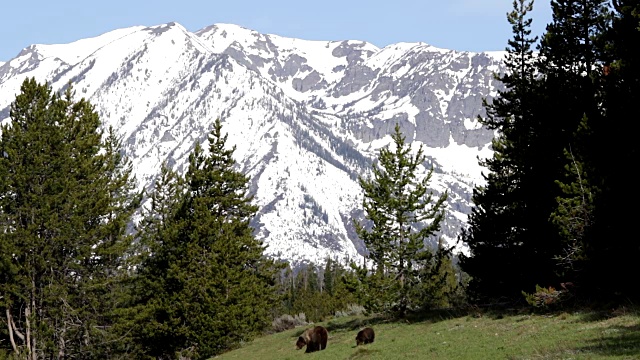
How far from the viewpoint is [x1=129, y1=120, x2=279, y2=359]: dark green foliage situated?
45.6m

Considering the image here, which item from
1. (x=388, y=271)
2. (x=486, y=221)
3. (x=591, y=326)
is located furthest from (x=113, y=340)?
(x=591, y=326)

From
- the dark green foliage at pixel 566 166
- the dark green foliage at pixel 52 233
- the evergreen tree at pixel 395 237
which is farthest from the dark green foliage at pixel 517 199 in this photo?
the dark green foliage at pixel 52 233

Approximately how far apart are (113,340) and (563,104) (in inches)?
1175

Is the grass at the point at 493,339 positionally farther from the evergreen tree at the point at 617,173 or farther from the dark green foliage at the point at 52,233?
the dark green foliage at the point at 52,233

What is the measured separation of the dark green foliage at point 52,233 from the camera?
37.9 m

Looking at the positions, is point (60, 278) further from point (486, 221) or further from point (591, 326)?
point (591, 326)

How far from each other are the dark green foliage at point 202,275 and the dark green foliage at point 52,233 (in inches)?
163

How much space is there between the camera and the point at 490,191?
42.1m

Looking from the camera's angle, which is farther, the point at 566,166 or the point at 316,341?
the point at 316,341

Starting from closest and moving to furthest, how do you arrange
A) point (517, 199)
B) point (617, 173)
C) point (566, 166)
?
point (617, 173) → point (566, 166) → point (517, 199)

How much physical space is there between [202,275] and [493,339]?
2577 cm

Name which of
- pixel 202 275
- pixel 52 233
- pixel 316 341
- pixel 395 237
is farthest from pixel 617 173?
pixel 52 233

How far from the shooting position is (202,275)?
156 ft

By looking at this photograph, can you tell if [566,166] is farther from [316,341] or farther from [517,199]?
[316,341]
